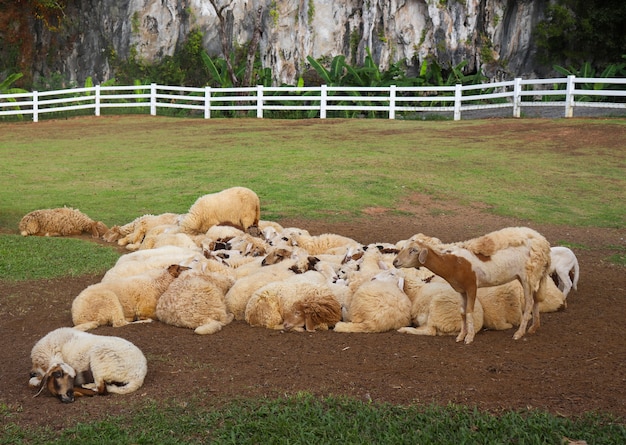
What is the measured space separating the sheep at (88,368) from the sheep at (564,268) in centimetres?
496

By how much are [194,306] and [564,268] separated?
13.9 feet

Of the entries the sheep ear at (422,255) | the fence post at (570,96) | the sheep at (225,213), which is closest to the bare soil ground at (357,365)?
the sheep ear at (422,255)

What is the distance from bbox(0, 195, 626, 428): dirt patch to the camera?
604 cm

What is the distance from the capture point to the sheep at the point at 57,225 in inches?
526

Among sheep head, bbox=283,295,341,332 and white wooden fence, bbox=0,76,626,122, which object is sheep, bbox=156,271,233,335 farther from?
white wooden fence, bbox=0,76,626,122

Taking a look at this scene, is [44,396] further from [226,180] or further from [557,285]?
[226,180]

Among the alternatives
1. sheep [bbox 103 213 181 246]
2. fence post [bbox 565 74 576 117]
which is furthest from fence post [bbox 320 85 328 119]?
sheep [bbox 103 213 181 246]

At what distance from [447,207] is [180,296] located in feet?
30.0

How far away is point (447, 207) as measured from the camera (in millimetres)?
16234

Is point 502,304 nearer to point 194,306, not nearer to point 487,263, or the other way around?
point 487,263

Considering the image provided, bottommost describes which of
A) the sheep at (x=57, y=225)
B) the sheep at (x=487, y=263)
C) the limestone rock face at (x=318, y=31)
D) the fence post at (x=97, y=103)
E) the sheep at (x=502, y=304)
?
the sheep at (x=57, y=225)

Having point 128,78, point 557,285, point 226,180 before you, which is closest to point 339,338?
point 557,285

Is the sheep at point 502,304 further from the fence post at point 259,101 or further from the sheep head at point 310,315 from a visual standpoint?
the fence post at point 259,101

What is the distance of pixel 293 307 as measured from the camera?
796cm
